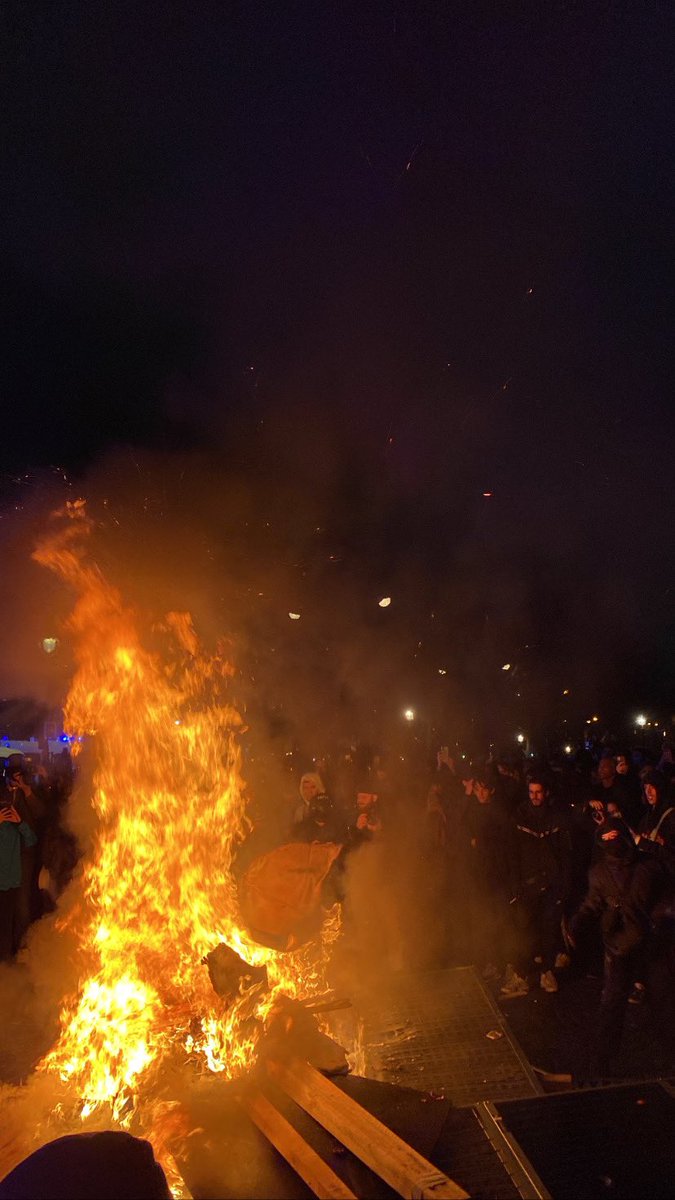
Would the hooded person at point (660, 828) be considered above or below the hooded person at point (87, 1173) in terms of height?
below

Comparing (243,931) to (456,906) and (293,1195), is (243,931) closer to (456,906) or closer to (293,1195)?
(456,906)

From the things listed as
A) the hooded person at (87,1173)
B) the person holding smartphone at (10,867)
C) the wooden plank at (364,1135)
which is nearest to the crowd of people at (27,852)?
the person holding smartphone at (10,867)

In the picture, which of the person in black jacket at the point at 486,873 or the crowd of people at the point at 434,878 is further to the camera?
the person in black jacket at the point at 486,873

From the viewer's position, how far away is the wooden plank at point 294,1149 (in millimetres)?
3295

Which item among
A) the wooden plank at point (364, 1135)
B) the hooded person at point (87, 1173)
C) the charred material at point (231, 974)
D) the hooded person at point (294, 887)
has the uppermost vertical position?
the hooded person at point (87, 1173)

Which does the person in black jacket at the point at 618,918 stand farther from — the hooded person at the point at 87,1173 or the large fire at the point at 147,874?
the hooded person at the point at 87,1173

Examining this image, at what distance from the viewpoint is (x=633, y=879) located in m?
4.85

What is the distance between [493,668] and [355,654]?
9.47m

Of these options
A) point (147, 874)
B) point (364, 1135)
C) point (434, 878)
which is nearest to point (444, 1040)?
point (364, 1135)

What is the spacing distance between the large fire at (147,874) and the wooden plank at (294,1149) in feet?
→ 2.01

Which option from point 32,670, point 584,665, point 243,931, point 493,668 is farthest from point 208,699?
point 584,665

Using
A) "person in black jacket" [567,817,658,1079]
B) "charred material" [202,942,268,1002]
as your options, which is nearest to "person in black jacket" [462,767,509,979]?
"person in black jacket" [567,817,658,1079]

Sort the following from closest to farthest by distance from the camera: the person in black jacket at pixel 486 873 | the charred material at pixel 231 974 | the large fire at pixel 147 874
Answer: the large fire at pixel 147 874
the charred material at pixel 231 974
the person in black jacket at pixel 486 873

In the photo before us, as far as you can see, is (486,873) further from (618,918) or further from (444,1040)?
(618,918)
